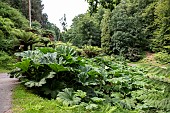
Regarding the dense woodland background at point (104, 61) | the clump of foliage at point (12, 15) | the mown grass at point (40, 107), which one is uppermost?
the clump of foliage at point (12, 15)

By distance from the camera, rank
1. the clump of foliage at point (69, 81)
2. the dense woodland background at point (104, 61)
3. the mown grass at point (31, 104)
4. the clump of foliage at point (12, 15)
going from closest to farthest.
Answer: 1. the dense woodland background at point (104, 61)
2. the mown grass at point (31, 104)
3. the clump of foliage at point (69, 81)
4. the clump of foliage at point (12, 15)

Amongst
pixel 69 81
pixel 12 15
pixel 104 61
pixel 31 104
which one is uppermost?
pixel 12 15

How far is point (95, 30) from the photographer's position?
1578 inches

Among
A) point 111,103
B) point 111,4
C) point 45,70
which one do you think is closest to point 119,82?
point 111,103

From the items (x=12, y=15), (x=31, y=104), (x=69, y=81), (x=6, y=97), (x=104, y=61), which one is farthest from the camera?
(x=12, y=15)

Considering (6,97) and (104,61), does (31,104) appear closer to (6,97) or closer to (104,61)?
(6,97)

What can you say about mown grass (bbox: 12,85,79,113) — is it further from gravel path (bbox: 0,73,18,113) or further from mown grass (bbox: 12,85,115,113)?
gravel path (bbox: 0,73,18,113)

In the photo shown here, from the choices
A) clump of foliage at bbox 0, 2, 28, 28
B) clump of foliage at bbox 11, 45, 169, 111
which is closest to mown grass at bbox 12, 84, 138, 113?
clump of foliage at bbox 11, 45, 169, 111

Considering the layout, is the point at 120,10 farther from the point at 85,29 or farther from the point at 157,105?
the point at 157,105

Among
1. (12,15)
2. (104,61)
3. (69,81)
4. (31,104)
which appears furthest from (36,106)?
(12,15)

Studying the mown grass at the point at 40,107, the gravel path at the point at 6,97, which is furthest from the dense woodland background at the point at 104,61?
the gravel path at the point at 6,97

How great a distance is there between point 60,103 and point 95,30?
34.6 metres

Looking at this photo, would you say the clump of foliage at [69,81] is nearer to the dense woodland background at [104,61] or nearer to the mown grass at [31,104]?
the dense woodland background at [104,61]

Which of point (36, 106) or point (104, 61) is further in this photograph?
point (104, 61)
